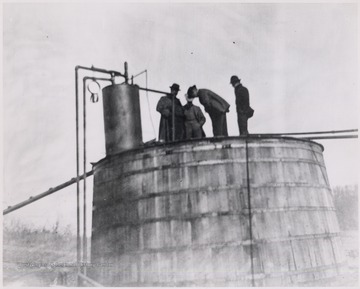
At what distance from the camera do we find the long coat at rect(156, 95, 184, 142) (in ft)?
33.5

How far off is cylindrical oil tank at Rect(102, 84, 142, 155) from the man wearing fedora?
0.74 meters

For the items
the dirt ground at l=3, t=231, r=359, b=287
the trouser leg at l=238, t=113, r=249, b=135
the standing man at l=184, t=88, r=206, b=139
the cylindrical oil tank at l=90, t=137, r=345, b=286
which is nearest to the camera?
the cylindrical oil tank at l=90, t=137, r=345, b=286

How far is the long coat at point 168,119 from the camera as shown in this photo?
33.5ft

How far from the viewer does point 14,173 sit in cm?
889

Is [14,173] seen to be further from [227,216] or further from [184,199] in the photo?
[227,216]

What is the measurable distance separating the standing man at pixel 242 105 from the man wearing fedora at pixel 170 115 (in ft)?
5.55

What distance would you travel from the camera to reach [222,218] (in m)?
6.97

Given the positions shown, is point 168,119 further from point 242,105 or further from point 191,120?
point 242,105

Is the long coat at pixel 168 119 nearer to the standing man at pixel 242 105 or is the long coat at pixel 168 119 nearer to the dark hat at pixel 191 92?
the dark hat at pixel 191 92

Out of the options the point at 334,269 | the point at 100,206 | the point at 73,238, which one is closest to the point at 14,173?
the point at 100,206

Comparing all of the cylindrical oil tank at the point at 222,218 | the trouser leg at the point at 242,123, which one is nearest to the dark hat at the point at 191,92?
the trouser leg at the point at 242,123

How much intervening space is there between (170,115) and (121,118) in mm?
1366

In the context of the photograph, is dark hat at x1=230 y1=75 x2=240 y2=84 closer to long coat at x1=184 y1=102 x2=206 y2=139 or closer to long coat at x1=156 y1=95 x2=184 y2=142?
→ long coat at x1=184 y1=102 x2=206 y2=139

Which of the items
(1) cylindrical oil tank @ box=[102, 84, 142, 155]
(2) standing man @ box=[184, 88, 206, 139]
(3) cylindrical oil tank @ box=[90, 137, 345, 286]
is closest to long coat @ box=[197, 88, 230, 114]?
(2) standing man @ box=[184, 88, 206, 139]
